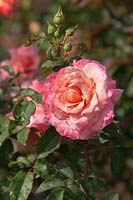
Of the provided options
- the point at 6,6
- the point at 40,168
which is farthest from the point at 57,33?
the point at 6,6

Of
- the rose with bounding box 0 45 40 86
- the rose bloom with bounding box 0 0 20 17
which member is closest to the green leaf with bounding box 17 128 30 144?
the rose with bounding box 0 45 40 86

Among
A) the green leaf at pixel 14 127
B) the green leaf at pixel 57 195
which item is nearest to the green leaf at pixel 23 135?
the green leaf at pixel 14 127

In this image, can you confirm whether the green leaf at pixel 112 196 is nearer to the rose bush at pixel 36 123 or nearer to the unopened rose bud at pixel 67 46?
the rose bush at pixel 36 123

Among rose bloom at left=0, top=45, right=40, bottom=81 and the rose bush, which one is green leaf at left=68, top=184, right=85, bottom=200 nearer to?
the rose bush

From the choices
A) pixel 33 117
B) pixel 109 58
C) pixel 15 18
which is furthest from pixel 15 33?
pixel 33 117

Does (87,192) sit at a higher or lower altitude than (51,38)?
lower

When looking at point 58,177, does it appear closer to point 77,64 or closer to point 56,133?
point 56,133
